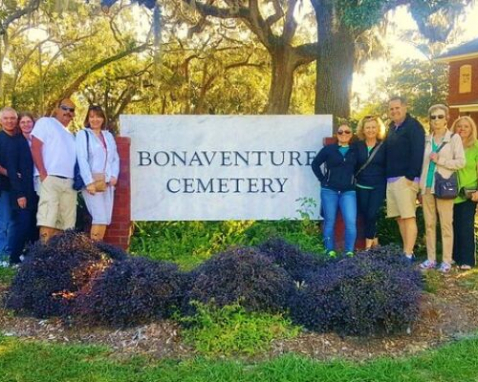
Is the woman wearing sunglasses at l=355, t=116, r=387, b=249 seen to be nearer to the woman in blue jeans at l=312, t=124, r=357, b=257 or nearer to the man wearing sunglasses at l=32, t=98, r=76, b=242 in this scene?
the woman in blue jeans at l=312, t=124, r=357, b=257

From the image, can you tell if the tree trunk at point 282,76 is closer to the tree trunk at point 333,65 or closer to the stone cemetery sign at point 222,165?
the tree trunk at point 333,65

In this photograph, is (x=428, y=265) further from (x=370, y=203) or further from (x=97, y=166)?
(x=97, y=166)

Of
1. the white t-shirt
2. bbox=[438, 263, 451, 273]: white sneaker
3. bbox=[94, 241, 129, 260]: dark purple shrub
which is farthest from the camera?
bbox=[438, 263, 451, 273]: white sneaker

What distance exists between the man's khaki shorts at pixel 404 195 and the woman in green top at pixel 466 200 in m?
0.48

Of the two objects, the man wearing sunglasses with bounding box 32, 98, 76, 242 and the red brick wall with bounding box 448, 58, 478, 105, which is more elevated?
the red brick wall with bounding box 448, 58, 478, 105

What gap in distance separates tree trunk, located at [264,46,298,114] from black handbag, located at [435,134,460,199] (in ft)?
24.8

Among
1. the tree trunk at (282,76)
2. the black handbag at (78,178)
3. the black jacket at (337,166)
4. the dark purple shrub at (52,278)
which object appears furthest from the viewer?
the tree trunk at (282,76)

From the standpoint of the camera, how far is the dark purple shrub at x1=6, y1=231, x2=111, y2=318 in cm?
452

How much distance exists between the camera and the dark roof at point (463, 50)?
20.9 metres

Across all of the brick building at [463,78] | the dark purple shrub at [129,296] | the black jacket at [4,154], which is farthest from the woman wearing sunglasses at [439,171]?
the brick building at [463,78]

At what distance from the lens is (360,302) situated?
4.03 m

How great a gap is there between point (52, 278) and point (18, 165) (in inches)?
75.5

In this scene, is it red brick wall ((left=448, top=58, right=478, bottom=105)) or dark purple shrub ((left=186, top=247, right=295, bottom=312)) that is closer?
dark purple shrub ((left=186, top=247, right=295, bottom=312))

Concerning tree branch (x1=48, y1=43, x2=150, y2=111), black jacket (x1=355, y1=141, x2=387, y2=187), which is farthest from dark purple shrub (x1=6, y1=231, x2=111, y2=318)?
tree branch (x1=48, y1=43, x2=150, y2=111)
